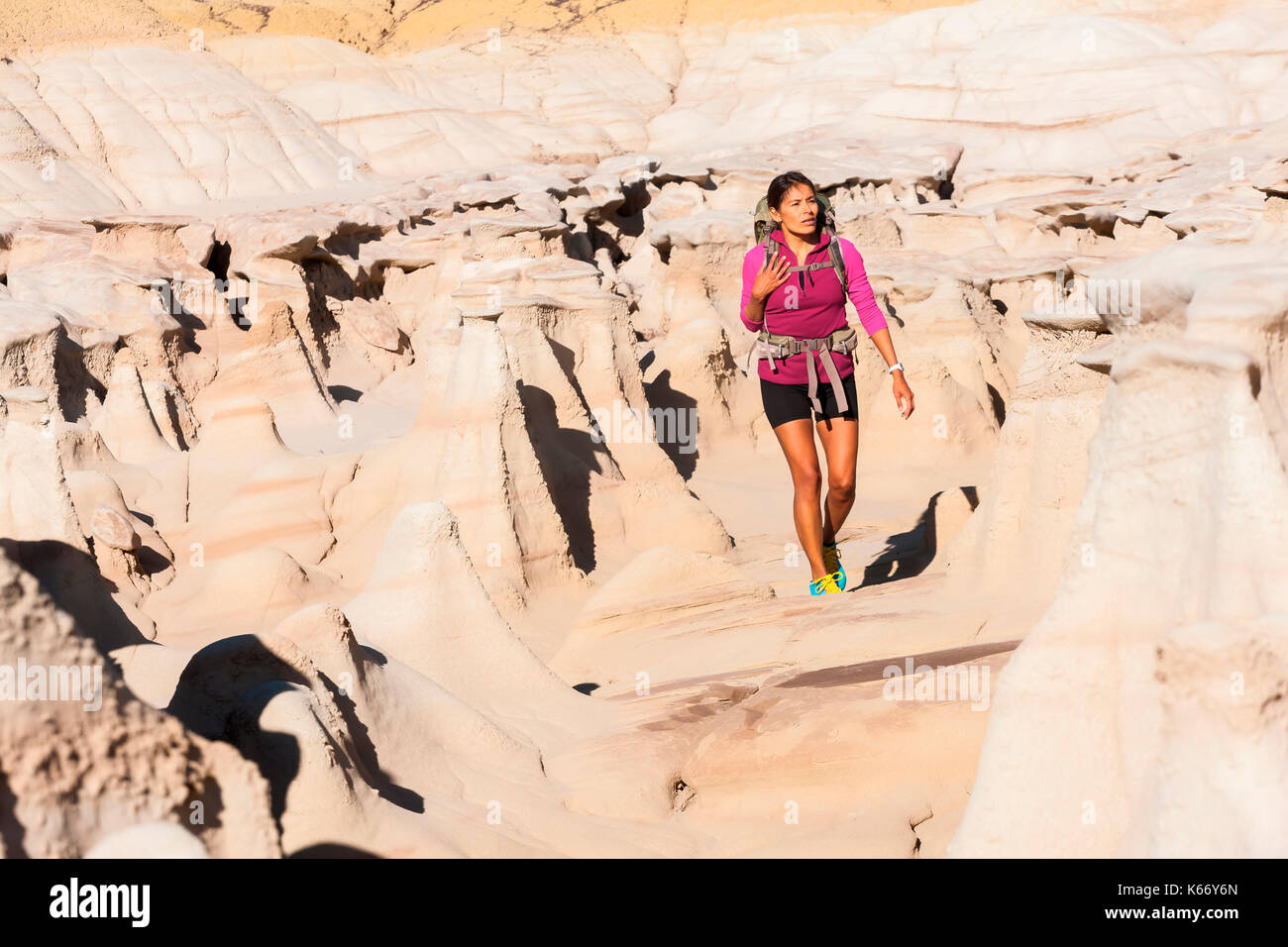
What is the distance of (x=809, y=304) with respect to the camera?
4512 millimetres

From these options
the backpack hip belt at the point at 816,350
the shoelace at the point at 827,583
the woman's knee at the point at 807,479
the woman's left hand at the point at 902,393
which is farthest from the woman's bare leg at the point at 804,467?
the shoelace at the point at 827,583

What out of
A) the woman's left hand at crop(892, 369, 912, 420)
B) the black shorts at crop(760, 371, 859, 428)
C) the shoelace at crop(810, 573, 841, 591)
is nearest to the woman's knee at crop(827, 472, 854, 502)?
the black shorts at crop(760, 371, 859, 428)

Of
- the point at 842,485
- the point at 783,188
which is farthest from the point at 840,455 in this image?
the point at 783,188

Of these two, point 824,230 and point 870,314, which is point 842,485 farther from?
point 824,230

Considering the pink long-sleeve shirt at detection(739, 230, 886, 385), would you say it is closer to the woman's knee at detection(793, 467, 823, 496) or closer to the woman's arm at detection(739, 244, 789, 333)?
the woman's arm at detection(739, 244, 789, 333)

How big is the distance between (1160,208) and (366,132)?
23.2m

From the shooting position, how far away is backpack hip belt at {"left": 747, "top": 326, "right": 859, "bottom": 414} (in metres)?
4.52

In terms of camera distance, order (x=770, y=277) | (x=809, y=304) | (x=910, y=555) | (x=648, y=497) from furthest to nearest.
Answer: (x=648, y=497)
(x=910, y=555)
(x=809, y=304)
(x=770, y=277)

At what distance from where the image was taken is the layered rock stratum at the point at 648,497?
229 cm

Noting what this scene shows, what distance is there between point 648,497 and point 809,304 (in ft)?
17.5

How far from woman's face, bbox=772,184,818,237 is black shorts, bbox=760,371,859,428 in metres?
0.56

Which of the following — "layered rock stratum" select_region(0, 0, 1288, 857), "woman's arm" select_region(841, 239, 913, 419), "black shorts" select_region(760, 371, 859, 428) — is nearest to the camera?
"layered rock stratum" select_region(0, 0, 1288, 857)
